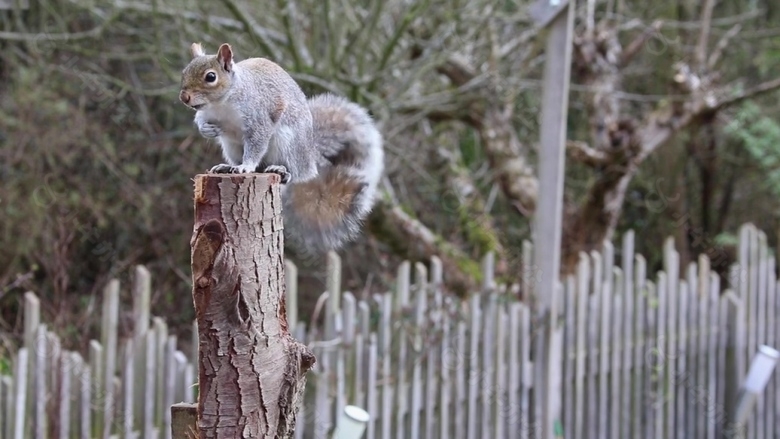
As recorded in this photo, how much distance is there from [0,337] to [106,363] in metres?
1.21

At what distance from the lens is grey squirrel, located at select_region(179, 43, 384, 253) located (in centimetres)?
169

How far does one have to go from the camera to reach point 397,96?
4.35 metres

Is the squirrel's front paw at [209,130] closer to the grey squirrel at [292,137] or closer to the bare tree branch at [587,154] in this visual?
the grey squirrel at [292,137]

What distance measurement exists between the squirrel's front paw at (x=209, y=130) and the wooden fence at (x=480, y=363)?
1.08 metres

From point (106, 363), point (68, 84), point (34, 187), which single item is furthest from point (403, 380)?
point (68, 84)

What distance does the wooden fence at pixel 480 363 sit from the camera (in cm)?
266

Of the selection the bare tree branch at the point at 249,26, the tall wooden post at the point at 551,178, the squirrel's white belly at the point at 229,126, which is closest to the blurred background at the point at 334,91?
the bare tree branch at the point at 249,26

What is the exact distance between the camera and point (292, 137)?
6.24ft

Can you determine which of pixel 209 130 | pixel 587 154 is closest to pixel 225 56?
pixel 209 130

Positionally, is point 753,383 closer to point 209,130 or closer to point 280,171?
point 280,171

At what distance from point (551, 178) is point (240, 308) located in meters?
2.18

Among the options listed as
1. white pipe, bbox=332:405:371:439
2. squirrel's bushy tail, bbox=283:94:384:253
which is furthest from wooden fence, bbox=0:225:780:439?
squirrel's bushy tail, bbox=283:94:384:253

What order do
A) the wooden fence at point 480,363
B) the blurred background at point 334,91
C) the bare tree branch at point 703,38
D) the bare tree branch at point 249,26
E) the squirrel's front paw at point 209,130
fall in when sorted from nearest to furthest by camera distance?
1. the squirrel's front paw at point 209,130
2. the wooden fence at point 480,363
3. the bare tree branch at point 249,26
4. the blurred background at point 334,91
5. the bare tree branch at point 703,38

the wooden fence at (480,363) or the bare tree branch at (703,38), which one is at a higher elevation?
the bare tree branch at (703,38)
